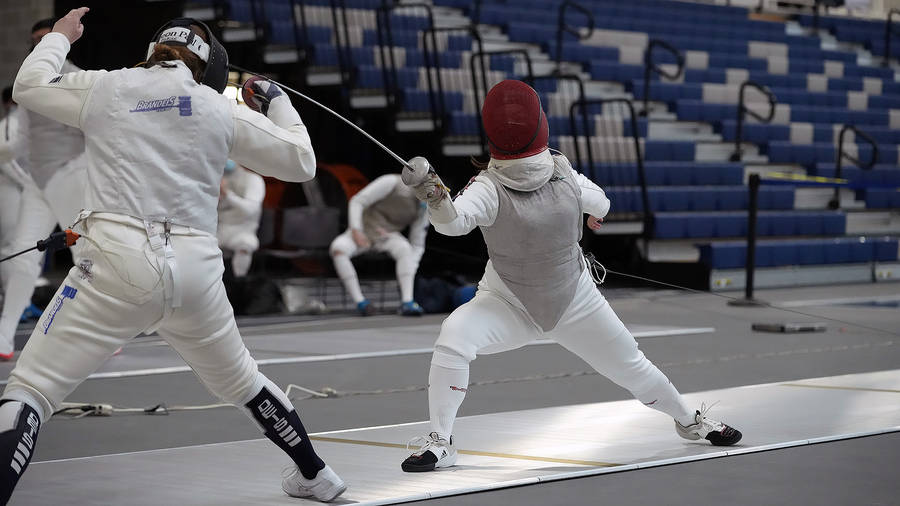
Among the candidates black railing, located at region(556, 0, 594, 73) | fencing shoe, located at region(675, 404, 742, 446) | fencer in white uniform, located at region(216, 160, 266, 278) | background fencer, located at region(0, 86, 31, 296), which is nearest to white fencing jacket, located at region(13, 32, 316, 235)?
fencing shoe, located at region(675, 404, 742, 446)

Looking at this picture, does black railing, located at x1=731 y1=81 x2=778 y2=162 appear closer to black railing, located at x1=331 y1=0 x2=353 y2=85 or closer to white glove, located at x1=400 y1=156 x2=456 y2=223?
black railing, located at x1=331 y1=0 x2=353 y2=85

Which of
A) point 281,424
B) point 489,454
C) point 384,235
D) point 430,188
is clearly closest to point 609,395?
point 489,454

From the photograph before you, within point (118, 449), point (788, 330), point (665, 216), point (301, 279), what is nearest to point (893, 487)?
point (118, 449)

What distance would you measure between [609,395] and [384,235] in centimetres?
345

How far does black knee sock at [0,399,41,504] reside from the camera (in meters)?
2.16

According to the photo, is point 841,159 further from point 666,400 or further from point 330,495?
point 330,495

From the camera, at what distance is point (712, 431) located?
3.14m

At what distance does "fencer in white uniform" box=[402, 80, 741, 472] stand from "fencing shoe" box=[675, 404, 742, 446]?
0.14 m

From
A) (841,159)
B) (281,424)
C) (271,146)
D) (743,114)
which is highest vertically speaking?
(271,146)

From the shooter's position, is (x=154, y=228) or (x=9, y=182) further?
(x=9, y=182)

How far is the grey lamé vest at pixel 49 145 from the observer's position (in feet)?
15.7

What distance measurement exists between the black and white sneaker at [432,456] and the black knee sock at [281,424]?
40cm

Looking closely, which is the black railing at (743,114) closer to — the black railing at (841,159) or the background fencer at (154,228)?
the black railing at (841,159)

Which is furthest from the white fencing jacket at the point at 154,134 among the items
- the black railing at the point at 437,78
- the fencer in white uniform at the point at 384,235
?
the black railing at the point at 437,78
